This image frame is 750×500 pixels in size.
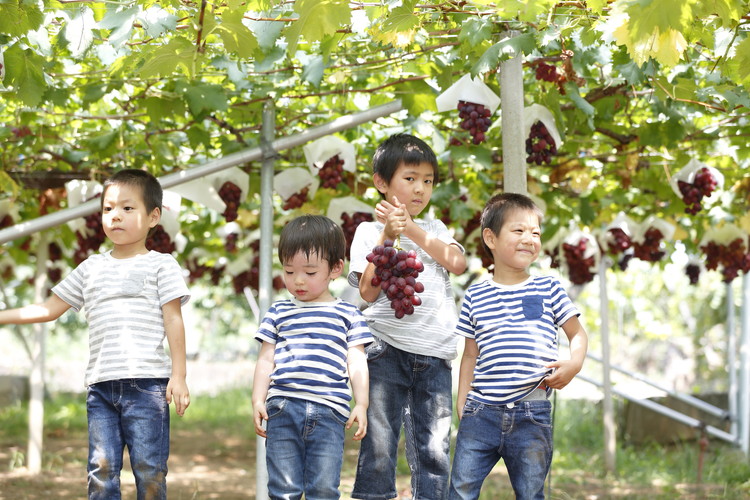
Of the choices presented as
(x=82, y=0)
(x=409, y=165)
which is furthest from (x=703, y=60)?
(x=82, y=0)

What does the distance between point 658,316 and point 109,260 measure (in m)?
13.3

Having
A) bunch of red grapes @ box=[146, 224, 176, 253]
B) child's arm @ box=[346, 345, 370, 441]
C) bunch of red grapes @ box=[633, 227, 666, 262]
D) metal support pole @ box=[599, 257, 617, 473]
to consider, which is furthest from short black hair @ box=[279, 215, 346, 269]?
metal support pole @ box=[599, 257, 617, 473]

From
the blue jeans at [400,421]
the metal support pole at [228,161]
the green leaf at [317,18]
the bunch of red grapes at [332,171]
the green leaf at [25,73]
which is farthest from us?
the bunch of red grapes at [332,171]

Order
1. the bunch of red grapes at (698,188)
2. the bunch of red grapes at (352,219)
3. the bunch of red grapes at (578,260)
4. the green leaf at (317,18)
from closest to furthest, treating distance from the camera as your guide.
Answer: the green leaf at (317,18)
the bunch of red grapes at (352,219)
the bunch of red grapes at (698,188)
the bunch of red grapes at (578,260)

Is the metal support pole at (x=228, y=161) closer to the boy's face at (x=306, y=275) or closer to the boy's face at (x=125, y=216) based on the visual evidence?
the boy's face at (x=125, y=216)

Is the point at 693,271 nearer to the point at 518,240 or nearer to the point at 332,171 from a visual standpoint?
the point at 332,171

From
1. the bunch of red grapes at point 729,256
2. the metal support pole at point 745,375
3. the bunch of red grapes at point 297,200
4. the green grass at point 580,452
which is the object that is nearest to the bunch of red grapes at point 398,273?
the bunch of red grapes at point 297,200

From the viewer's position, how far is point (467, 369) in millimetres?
2648

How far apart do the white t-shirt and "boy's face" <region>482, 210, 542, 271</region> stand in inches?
7.9

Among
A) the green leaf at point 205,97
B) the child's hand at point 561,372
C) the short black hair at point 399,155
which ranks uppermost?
the green leaf at point 205,97

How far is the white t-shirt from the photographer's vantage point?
2.70 metres

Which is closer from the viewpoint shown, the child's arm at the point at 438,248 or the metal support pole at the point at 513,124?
the child's arm at the point at 438,248

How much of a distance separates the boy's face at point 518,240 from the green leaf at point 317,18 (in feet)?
2.55

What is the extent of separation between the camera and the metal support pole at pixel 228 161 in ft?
11.5
